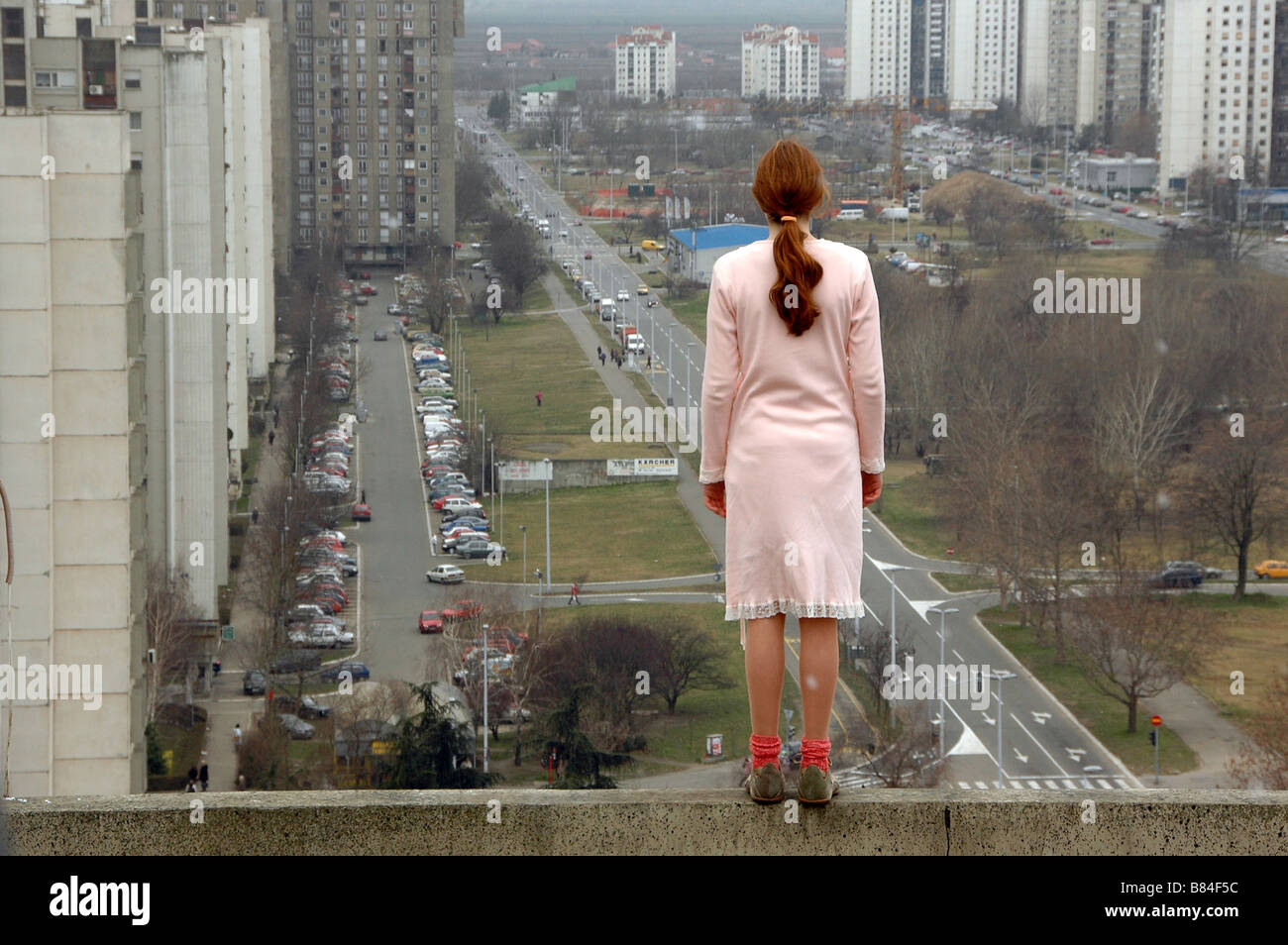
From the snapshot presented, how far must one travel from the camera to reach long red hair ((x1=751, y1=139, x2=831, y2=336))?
2486 millimetres

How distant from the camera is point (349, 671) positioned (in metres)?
15.5

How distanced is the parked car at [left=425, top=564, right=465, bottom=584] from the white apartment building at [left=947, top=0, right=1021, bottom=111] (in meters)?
57.3

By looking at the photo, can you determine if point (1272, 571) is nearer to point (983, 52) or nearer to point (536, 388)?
point (536, 388)

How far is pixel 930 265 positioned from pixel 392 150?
12.2 metres

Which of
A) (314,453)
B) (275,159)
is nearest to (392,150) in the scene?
(275,159)

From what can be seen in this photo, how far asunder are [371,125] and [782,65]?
43.5 m

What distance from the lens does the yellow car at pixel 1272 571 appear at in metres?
20.2

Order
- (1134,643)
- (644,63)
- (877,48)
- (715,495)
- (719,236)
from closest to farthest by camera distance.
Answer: (715,495) < (1134,643) < (719,236) < (877,48) < (644,63)

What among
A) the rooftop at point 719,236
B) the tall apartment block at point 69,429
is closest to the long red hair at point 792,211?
the tall apartment block at point 69,429

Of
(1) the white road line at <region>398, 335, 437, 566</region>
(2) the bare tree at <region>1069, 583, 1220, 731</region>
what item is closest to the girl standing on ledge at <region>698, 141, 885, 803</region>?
(2) the bare tree at <region>1069, 583, 1220, 731</region>

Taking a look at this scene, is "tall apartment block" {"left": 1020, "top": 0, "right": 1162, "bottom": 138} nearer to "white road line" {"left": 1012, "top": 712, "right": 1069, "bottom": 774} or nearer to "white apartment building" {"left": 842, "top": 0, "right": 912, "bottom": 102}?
"white apartment building" {"left": 842, "top": 0, "right": 912, "bottom": 102}

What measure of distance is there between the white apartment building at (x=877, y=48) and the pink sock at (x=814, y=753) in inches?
3159

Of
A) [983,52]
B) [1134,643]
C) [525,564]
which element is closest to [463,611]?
[525,564]
